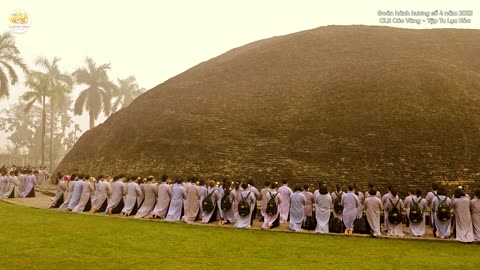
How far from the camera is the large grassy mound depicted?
22.3m

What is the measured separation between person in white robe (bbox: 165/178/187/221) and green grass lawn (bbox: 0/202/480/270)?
5.06 feet

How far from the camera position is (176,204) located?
1456 cm

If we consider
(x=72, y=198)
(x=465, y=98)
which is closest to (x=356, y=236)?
(x=72, y=198)

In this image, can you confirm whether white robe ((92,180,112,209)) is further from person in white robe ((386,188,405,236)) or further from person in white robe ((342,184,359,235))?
person in white robe ((386,188,405,236))

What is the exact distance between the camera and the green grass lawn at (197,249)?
7.93 m

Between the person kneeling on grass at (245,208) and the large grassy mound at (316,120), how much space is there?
373 inches

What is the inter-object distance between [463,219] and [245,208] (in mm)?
5966

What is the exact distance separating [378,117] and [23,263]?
21.1 metres

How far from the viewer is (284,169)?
2297cm

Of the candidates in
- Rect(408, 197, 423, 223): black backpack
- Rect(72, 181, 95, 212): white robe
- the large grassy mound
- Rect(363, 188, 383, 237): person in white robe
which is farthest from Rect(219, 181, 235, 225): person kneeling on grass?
the large grassy mound

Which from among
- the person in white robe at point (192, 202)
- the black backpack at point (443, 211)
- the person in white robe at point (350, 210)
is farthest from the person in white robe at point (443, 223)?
the person in white robe at point (192, 202)

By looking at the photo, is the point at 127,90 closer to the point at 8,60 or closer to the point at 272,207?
the point at 8,60

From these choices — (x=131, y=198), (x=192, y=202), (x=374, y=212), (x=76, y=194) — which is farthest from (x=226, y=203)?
(x=76, y=194)

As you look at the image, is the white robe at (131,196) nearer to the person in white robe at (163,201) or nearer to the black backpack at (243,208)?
the person in white robe at (163,201)
